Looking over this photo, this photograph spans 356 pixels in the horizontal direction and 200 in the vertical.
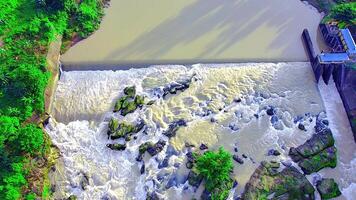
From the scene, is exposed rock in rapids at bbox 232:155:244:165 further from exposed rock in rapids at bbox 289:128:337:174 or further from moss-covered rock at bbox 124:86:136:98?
moss-covered rock at bbox 124:86:136:98

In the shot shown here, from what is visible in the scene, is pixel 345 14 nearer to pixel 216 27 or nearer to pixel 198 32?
pixel 216 27

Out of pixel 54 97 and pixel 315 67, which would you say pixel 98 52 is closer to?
pixel 54 97

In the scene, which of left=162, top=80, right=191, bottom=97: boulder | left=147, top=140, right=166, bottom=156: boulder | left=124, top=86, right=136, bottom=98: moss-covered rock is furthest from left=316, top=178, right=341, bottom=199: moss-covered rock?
left=124, top=86, right=136, bottom=98: moss-covered rock

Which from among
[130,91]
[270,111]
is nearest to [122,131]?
[130,91]

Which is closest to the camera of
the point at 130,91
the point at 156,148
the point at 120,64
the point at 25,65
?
the point at 156,148

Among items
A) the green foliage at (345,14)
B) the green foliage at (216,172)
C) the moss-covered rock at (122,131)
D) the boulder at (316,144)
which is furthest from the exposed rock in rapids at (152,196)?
the green foliage at (345,14)

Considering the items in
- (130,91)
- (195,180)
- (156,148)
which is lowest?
(195,180)

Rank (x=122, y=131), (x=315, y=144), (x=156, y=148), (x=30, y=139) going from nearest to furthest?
1. (x=30, y=139)
2. (x=156, y=148)
3. (x=315, y=144)
4. (x=122, y=131)

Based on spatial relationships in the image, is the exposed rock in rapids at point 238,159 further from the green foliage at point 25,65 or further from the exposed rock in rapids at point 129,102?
the green foliage at point 25,65
